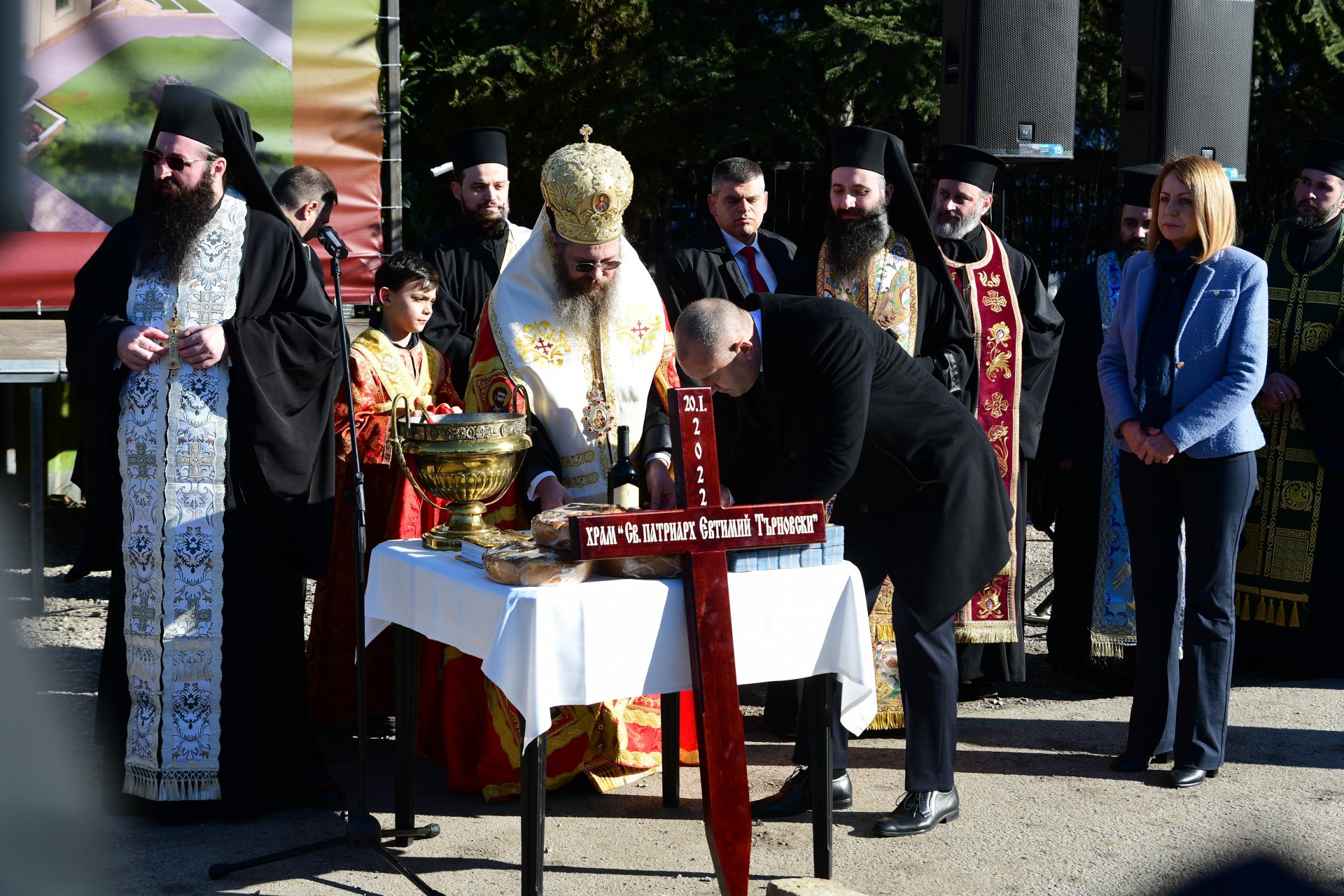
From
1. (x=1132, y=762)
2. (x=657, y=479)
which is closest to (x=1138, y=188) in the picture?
(x=1132, y=762)

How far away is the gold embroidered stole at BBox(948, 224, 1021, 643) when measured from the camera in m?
5.71

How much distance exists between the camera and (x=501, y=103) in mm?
11609

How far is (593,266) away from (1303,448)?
3486mm

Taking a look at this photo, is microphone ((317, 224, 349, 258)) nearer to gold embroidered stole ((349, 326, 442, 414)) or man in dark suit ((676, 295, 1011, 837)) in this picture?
man in dark suit ((676, 295, 1011, 837))

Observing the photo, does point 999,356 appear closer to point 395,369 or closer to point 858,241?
point 858,241

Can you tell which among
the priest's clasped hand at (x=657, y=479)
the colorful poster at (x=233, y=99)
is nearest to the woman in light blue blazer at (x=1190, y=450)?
the priest's clasped hand at (x=657, y=479)

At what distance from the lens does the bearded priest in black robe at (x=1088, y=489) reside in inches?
235

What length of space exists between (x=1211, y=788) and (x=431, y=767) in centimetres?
262

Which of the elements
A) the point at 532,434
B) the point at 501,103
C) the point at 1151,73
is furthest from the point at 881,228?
the point at 501,103

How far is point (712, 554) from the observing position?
3359 mm

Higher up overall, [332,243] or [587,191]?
[587,191]

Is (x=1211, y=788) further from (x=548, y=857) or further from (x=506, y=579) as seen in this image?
(x=506, y=579)

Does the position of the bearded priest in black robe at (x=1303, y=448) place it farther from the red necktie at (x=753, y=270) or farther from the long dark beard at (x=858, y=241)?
the red necktie at (x=753, y=270)

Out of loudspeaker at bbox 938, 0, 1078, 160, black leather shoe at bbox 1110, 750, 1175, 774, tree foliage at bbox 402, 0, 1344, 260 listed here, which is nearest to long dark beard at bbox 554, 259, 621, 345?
black leather shoe at bbox 1110, 750, 1175, 774
